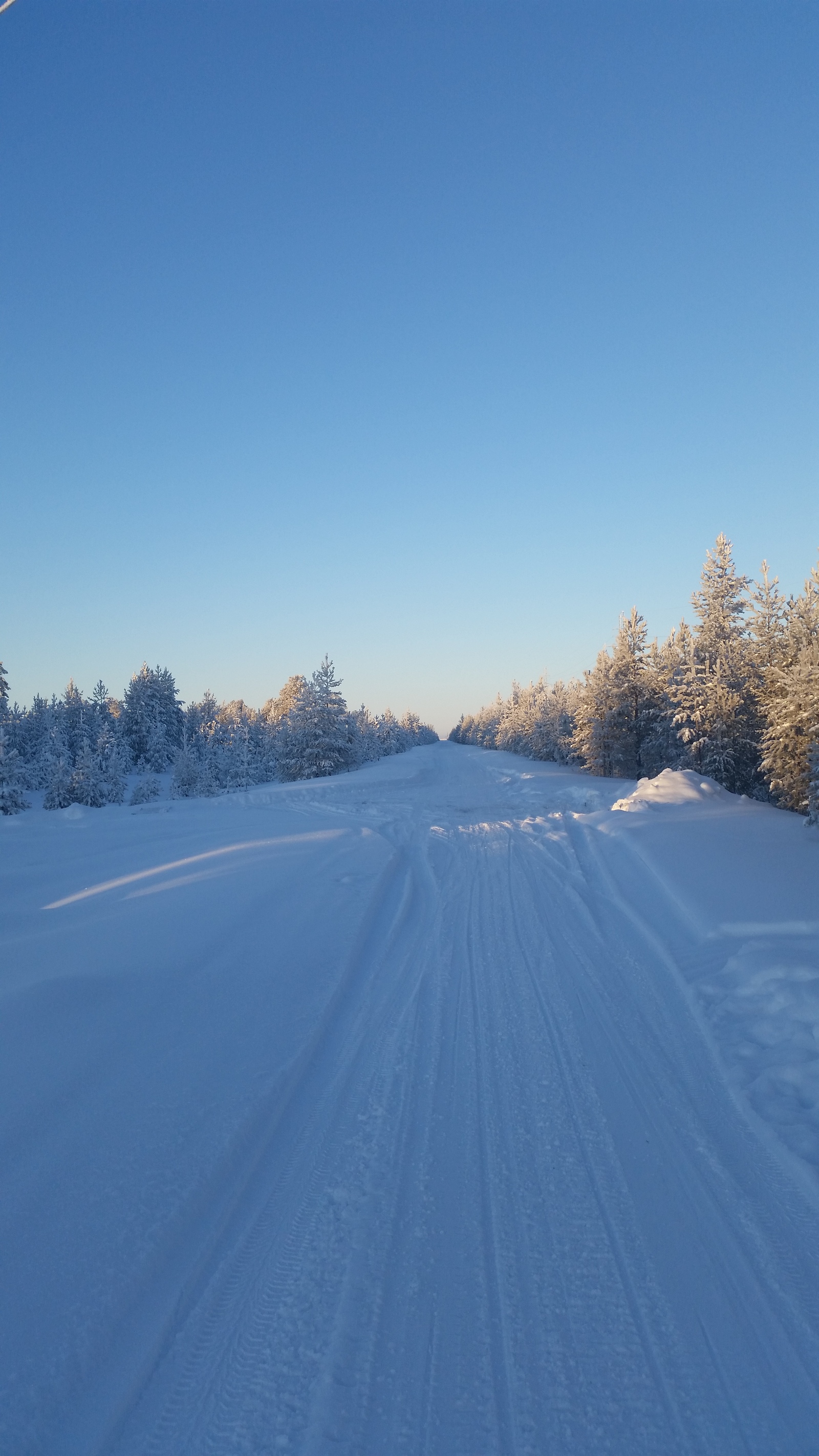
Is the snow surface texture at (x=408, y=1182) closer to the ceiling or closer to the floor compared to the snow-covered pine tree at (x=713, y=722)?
closer to the floor

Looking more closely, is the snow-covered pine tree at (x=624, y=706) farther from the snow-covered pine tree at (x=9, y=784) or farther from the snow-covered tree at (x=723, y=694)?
the snow-covered pine tree at (x=9, y=784)

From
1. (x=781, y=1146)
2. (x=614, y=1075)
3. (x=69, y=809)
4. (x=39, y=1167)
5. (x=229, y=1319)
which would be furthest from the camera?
(x=69, y=809)

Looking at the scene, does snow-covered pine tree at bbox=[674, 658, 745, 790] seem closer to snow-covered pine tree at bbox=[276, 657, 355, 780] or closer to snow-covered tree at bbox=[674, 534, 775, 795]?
snow-covered tree at bbox=[674, 534, 775, 795]

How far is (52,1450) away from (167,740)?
198ft

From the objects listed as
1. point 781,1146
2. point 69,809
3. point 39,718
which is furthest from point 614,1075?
point 39,718

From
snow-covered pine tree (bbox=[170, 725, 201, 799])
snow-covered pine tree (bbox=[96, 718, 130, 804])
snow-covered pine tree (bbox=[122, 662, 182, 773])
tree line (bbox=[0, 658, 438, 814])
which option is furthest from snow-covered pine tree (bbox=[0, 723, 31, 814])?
snow-covered pine tree (bbox=[122, 662, 182, 773])

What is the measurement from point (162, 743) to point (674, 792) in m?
50.9

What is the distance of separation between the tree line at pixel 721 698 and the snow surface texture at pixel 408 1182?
9.08m

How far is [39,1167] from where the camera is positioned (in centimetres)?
320

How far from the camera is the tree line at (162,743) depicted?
3766cm

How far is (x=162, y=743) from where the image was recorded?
57281mm

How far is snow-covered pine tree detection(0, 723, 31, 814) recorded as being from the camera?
30.8 meters

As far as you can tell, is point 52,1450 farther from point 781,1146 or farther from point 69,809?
point 69,809

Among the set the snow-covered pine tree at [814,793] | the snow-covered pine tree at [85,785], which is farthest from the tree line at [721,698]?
the snow-covered pine tree at [85,785]
